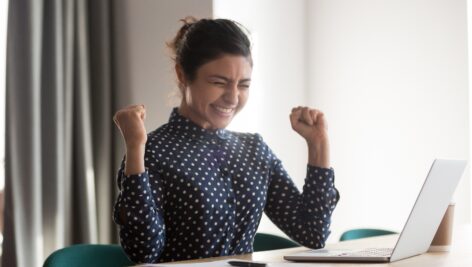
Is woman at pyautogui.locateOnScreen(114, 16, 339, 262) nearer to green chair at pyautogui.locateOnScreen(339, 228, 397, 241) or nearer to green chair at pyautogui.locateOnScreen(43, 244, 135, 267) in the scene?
green chair at pyautogui.locateOnScreen(43, 244, 135, 267)

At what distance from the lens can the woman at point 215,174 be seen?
1880 mm

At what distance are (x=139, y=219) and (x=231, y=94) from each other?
0.43m

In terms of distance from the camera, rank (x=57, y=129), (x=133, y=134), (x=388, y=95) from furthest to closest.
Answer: (x=388, y=95) < (x=57, y=129) < (x=133, y=134)

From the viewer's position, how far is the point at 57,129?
131 inches

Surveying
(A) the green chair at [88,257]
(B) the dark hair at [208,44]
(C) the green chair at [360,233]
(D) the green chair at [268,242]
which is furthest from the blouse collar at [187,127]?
(C) the green chair at [360,233]

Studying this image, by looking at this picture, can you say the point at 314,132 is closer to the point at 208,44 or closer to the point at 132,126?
the point at 208,44

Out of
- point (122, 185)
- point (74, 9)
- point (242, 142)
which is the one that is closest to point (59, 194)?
point (74, 9)

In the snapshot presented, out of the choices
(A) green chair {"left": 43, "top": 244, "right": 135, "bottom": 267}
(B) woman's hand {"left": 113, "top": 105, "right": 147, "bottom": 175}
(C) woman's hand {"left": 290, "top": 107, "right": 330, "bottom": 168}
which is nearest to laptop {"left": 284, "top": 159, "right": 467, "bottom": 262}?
(C) woman's hand {"left": 290, "top": 107, "right": 330, "bottom": 168}

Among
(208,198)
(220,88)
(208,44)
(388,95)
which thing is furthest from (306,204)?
(388,95)

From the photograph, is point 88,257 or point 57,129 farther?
point 57,129

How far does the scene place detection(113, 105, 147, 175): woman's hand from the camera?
1.70 m

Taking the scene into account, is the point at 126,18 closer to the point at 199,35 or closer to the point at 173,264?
the point at 199,35

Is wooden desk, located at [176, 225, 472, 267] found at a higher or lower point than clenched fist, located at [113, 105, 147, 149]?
lower

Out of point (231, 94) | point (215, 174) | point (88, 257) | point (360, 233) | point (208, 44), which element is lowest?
point (360, 233)
